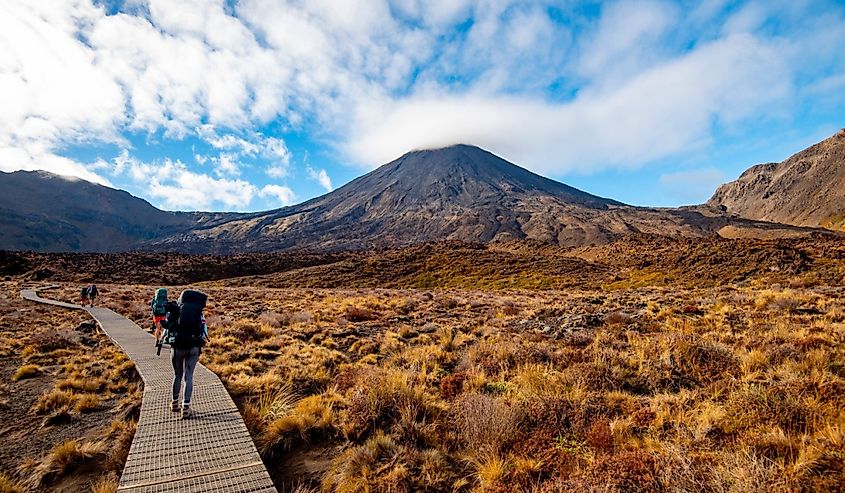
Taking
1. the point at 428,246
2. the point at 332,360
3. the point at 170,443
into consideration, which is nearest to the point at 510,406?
the point at 170,443

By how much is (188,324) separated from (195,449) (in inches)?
75.5

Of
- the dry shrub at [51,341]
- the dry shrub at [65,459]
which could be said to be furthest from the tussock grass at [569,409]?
the dry shrub at [51,341]

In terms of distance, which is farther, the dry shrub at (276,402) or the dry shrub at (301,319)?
the dry shrub at (301,319)

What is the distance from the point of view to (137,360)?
29.2 ft

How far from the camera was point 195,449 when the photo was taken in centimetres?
471

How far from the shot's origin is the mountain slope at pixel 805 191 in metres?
137

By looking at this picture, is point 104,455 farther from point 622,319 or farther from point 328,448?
point 622,319

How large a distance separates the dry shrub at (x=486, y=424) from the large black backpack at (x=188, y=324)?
4050 mm

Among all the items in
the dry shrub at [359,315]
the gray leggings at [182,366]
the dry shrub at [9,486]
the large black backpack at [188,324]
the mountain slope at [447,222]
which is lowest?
the dry shrub at [359,315]

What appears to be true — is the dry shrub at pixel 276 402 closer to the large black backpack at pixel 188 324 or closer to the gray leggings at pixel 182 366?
Answer: the gray leggings at pixel 182 366

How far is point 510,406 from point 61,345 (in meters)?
12.9

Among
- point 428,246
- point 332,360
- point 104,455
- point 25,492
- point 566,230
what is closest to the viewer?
point 25,492

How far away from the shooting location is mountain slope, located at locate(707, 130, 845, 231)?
137450mm

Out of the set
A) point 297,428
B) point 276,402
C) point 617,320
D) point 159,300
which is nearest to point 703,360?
point 617,320
